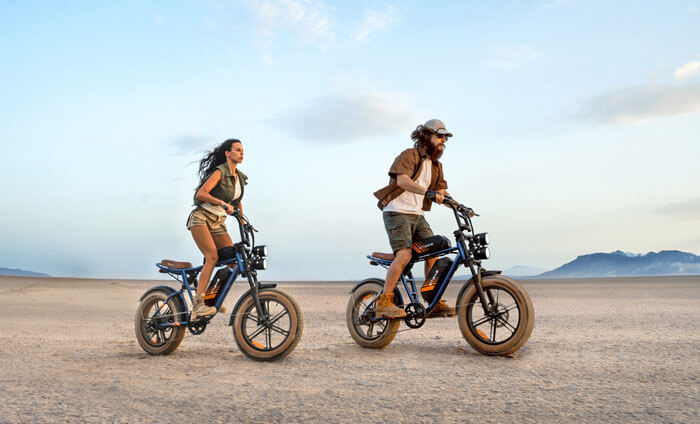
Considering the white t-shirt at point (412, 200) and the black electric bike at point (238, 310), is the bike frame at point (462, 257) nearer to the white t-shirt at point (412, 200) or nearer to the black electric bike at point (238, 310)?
the white t-shirt at point (412, 200)

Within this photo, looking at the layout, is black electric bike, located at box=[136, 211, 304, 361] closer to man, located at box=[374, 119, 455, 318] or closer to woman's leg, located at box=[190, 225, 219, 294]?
woman's leg, located at box=[190, 225, 219, 294]

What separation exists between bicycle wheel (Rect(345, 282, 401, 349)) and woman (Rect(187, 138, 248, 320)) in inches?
66.2

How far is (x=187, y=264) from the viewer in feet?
22.3

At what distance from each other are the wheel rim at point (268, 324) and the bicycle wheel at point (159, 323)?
33.9 inches

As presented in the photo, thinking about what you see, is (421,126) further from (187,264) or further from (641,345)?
(641,345)

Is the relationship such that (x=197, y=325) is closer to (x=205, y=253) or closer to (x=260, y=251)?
(x=205, y=253)

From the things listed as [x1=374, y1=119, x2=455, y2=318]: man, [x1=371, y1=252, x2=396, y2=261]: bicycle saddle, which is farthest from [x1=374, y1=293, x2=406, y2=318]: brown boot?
[x1=371, y1=252, x2=396, y2=261]: bicycle saddle

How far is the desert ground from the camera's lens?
398cm

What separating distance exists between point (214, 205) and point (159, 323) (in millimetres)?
1535

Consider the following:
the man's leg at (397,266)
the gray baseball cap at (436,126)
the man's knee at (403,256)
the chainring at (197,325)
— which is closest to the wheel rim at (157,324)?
the chainring at (197,325)

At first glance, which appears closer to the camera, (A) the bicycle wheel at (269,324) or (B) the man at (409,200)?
(A) the bicycle wheel at (269,324)

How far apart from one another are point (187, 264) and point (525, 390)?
13.3 ft

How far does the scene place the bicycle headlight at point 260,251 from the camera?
6.29 m

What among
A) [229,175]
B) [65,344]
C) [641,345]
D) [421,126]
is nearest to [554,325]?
[641,345]
